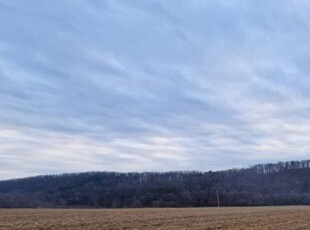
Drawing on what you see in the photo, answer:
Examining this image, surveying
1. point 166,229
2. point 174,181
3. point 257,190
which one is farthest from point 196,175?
point 166,229

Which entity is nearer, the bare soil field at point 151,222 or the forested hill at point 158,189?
the bare soil field at point 151,222

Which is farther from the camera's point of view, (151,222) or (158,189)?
(158,189)

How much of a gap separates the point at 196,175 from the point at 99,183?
37798 mm

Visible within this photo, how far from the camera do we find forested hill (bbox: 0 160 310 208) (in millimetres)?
132875

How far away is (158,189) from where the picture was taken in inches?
5999

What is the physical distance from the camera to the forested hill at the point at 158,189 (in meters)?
133

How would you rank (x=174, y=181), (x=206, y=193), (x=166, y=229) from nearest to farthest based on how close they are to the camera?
1. (x=166, y=229)
2. (x=206, y=193)
3. (x=174, y=181)

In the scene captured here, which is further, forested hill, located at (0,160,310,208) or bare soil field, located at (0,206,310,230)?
forested hill, located at (0,160,310,208)

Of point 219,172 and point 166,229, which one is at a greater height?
point 219,172

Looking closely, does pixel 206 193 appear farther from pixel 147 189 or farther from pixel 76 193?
pixel 76 193

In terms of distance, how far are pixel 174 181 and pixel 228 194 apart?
34.1 m

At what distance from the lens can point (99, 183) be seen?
6905 inches

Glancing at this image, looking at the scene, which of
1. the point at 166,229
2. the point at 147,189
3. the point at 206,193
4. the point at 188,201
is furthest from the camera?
the point at 147,189

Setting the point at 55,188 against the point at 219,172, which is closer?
the point at 55,188
